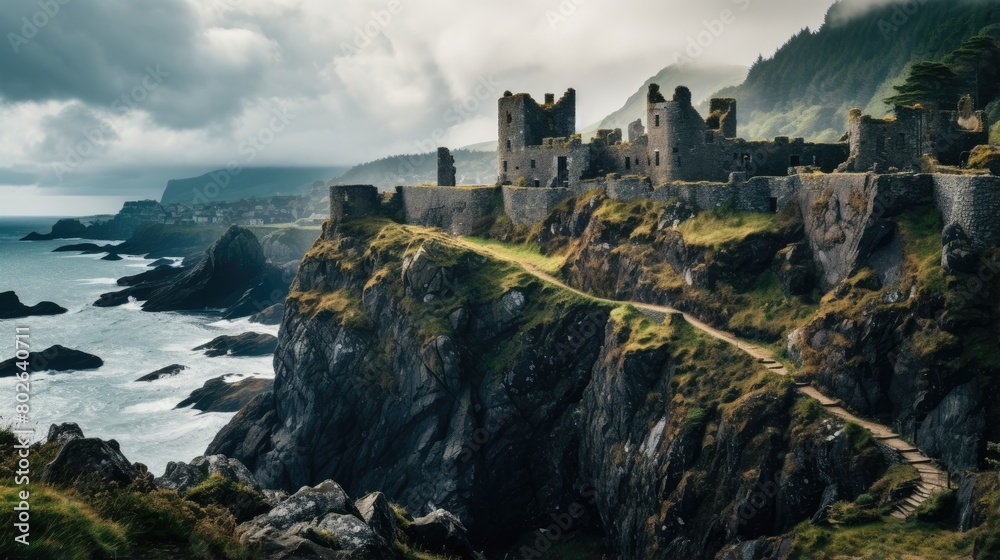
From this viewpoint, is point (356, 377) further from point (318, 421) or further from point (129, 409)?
point (129, 409)

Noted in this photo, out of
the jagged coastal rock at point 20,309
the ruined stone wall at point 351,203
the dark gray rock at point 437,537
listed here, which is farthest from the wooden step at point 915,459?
the jagged coastal rock at point 20,309

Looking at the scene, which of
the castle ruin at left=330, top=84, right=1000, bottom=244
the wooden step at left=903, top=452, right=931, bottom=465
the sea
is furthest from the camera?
the sea

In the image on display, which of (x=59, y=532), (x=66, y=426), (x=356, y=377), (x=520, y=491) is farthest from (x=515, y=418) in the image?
(x=59, y=532)

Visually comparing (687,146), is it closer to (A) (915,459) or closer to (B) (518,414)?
(B) (518,414)

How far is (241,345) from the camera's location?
122 metres

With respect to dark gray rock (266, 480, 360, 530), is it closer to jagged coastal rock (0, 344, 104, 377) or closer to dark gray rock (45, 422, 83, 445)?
dark gray rock (45, 422, 83, 445)

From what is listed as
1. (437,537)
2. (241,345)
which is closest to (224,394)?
(241,345)

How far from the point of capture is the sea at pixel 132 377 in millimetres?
85000

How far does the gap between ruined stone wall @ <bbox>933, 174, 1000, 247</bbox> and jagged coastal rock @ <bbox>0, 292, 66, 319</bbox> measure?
148 m

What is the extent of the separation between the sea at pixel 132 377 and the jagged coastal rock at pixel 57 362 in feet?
5.80

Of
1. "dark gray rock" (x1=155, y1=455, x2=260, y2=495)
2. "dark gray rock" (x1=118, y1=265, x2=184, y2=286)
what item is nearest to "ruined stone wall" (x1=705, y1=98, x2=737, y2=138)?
"dark gray rock" (x1=155, y1=455, x2=260, y2=495)

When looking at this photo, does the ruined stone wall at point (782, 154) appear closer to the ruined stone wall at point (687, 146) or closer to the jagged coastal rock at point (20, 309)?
the ruined stone wall at point (687, 146)

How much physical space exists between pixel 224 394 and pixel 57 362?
93.3 ft

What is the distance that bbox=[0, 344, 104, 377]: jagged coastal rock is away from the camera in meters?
108
